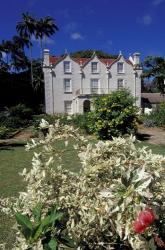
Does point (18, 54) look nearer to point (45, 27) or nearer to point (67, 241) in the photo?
point (45, 27)

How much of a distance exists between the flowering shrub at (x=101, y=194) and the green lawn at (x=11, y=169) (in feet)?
2.87

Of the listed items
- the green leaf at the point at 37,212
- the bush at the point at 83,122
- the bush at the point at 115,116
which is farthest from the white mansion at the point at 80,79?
the green leaf at the point at 37,212

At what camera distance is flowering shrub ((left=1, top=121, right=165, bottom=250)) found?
9.15ft

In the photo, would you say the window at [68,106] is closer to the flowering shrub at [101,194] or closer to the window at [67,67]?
the window at [67,67]

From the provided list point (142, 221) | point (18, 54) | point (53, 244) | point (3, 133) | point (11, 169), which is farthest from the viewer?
point (18, 54)

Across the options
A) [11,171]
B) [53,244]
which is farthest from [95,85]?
[53,244]

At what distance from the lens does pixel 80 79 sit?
148ft

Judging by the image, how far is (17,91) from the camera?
5075cm

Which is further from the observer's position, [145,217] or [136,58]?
[136,58]

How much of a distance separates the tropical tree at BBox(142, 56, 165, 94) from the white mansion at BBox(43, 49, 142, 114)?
7.64 ft

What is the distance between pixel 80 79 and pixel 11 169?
115 feet

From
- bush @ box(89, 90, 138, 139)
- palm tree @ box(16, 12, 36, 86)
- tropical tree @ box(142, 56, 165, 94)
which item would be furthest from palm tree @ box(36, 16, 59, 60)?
bush @ box(89, 90, 138, 139)

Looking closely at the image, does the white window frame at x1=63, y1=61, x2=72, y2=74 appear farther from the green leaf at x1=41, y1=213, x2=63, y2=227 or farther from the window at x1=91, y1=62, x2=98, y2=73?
the green leaf at x1=41, y1=213, x2=63, y2=227

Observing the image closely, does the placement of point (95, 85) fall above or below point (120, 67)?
below
